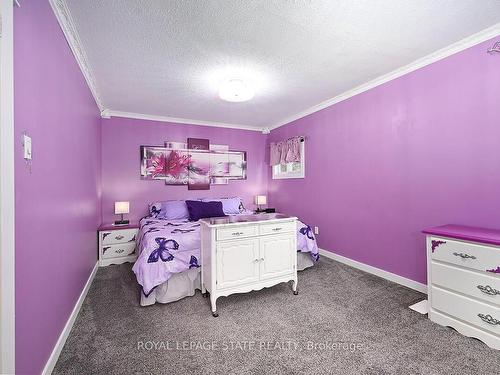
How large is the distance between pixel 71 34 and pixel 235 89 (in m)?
1.51

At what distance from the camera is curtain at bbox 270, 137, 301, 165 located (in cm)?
423

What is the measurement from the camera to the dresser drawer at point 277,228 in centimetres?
237

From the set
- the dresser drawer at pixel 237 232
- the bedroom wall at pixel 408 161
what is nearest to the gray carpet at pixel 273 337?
the dresser drawer at pixel 237 232

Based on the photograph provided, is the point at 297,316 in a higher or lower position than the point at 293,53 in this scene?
lower

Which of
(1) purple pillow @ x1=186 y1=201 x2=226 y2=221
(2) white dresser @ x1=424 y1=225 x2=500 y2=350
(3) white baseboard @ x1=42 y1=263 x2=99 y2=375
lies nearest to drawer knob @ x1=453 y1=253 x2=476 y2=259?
(2) white dresser @ x1=424 y1=225 x2=500 y2=350

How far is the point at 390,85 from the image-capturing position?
110 inches

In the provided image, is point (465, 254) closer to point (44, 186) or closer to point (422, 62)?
point (422, 62)

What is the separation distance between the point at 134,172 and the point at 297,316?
11.5 feet

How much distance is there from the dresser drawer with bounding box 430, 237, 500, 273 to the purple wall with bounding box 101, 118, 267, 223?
358 cm

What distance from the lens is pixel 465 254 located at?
5.95ft

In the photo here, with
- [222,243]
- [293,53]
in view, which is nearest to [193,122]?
[293,53]

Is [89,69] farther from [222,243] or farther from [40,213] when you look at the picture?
[222,243]

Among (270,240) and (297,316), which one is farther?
(270,240)

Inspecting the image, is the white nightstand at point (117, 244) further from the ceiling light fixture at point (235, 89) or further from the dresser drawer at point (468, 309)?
the dresser drawer at point (468, 309)
